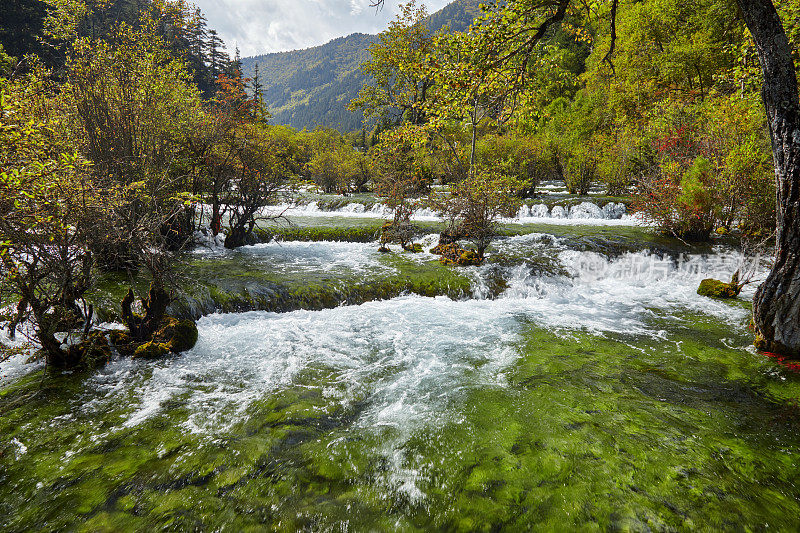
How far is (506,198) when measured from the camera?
12.0 m

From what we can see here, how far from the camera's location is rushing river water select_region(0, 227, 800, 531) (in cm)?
309

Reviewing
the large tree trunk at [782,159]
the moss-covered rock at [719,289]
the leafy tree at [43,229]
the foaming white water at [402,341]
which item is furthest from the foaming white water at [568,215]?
the large tree trunk at [782,159]

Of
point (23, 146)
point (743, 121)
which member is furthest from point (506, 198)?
point (23, 146)

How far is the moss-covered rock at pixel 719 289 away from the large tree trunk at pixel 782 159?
4.48m

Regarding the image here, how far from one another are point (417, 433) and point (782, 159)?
687 centimetres

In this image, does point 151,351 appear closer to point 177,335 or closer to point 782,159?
point 177,335

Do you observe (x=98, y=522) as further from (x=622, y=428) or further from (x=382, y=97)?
(x=382, y=97)

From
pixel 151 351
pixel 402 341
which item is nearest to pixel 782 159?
pixel 402 341

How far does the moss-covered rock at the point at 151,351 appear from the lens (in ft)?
19.9

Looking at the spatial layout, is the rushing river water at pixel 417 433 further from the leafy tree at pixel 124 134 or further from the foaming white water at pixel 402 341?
the leafy tree at pixel 124 134

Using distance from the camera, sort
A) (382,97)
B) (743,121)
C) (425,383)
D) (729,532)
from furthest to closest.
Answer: (382,97) < (743,121) < (425,383) < (729,532)

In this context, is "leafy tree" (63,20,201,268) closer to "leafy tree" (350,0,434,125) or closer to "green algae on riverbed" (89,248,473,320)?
"green algae on riverbed" (89,248,473,320)

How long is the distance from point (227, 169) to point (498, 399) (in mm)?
12205

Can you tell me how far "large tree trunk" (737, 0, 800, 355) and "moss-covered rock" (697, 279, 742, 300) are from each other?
448cm
